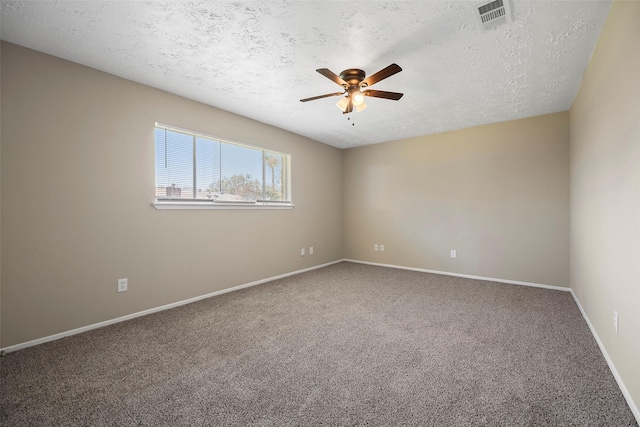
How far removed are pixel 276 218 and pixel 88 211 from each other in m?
2.40

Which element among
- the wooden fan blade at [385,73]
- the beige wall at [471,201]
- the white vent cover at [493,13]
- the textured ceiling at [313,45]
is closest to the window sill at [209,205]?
the textured ceiling at [313,45]

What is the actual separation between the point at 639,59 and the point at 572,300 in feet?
9.67

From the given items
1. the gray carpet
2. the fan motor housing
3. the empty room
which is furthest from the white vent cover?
the gray carpet

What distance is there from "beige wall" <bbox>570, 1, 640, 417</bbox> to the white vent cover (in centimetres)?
60

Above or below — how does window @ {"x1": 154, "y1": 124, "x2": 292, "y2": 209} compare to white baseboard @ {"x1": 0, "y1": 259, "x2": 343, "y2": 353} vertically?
above

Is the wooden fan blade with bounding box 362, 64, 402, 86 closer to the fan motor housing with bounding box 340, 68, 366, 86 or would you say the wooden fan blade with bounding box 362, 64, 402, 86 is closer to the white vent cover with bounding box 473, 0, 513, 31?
the fan motor housing with bounding box 340, 68, 366, 86

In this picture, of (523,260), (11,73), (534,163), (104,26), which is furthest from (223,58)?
(523,260)

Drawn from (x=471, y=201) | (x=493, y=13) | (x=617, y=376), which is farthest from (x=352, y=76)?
(x=471, y=201)

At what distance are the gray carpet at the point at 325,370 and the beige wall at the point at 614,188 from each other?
31 cm

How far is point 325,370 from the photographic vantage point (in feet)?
6.37

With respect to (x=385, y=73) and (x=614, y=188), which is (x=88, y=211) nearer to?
(x=385, y=73)

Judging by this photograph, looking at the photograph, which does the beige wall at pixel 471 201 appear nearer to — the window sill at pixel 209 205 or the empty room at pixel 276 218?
the empty room at pixel 276 218

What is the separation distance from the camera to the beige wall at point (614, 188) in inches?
60.3

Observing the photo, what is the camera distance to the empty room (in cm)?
167
